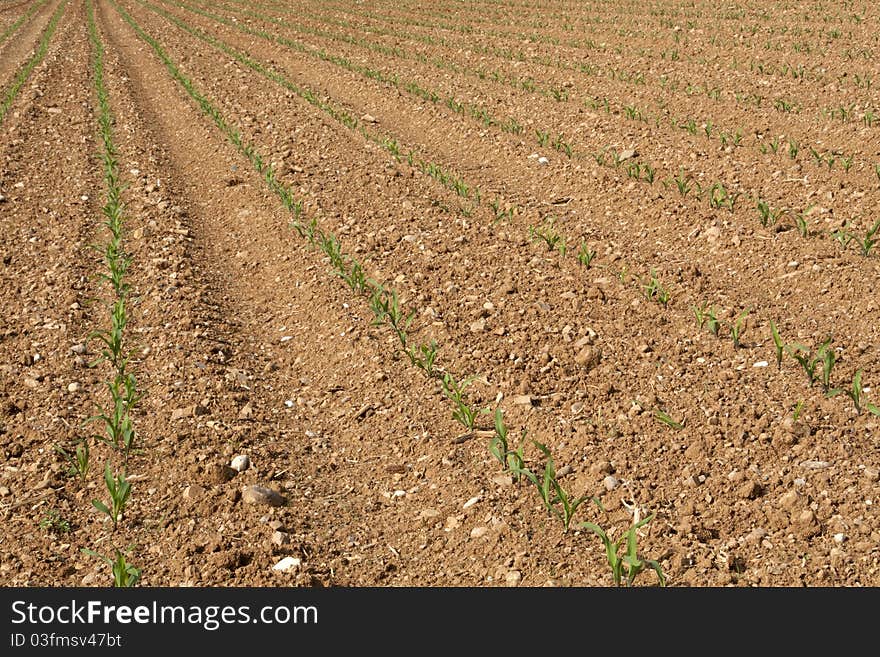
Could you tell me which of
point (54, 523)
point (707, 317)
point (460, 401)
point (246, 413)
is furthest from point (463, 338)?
point (54, 523)

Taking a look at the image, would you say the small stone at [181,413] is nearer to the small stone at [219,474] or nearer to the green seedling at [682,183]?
the small stone at [219,474]

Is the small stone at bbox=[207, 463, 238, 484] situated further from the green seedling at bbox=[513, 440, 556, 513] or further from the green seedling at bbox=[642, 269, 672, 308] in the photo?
the green seedling at bbox=[642, 269, 672, 308]

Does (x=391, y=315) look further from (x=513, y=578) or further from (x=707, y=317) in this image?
(x=513, y=578)

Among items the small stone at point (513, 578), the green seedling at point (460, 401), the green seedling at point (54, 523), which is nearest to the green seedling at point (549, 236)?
the green seedling at point (460, 401)

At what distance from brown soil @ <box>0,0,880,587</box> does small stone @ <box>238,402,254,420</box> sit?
0.04 meters

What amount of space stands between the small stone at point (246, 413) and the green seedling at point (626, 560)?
7.15 feet

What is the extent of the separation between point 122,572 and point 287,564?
27.6 inches

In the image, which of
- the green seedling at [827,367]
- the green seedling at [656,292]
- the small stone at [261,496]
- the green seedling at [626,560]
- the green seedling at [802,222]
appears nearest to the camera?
the green seedling at [626,560]

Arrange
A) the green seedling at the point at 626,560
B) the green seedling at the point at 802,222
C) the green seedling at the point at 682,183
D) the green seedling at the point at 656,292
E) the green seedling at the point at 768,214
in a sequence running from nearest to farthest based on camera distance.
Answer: the green seedling at the point at 626,560
the green seedling at the point at 656,292
the green seedling at the point at 802,222
the green seedling at the point at 768,214
the green seedling at the point at 682,183

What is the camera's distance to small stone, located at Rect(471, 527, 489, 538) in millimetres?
3940

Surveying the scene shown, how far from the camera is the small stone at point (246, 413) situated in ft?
16.3

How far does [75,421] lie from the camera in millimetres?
4859

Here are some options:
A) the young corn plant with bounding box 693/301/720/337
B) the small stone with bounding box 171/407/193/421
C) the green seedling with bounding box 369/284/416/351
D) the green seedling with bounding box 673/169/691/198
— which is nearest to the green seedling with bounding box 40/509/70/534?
the small stone with bounding box 171/407/193/421

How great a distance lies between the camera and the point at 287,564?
12.4ft
